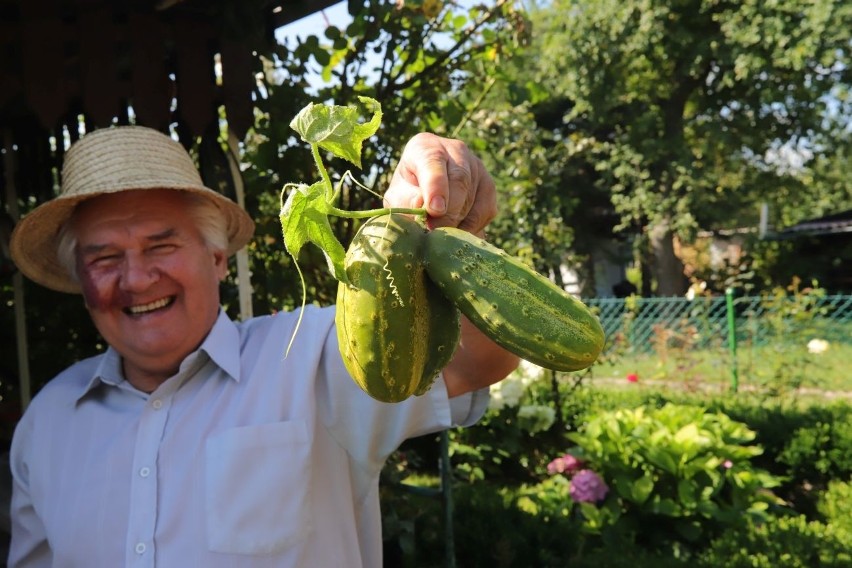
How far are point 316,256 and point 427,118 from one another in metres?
1.01

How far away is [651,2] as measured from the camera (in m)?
17.8

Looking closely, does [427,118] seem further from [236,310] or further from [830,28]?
[830,28]

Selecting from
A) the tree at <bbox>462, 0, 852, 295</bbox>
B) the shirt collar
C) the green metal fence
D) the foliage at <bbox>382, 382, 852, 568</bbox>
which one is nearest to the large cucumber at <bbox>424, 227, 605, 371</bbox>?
the shirt collar

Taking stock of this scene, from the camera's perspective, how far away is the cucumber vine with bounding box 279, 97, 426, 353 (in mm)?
824

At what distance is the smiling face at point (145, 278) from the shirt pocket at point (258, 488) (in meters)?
0.33

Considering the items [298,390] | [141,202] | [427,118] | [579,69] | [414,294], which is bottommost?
[298,390]

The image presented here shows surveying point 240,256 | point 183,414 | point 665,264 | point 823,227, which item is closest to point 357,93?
point 240,256

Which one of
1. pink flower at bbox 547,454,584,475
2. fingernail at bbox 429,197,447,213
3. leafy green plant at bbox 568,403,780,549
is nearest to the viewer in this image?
fingernail at bbox 429,197,447,213

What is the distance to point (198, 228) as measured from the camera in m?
2.17

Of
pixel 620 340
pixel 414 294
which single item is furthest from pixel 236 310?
pixel 620 340

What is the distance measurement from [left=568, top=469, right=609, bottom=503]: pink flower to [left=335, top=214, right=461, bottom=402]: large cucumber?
3913 mm

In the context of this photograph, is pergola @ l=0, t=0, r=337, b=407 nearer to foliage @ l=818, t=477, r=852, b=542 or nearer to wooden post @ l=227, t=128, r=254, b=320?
wooden post @ l=227, t=128, r=254, b=320

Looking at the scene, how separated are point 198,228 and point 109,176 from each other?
11.1 inches

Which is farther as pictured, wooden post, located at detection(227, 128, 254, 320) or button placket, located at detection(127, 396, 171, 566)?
wooden post, located at detection(227, 128, 254, 320)
